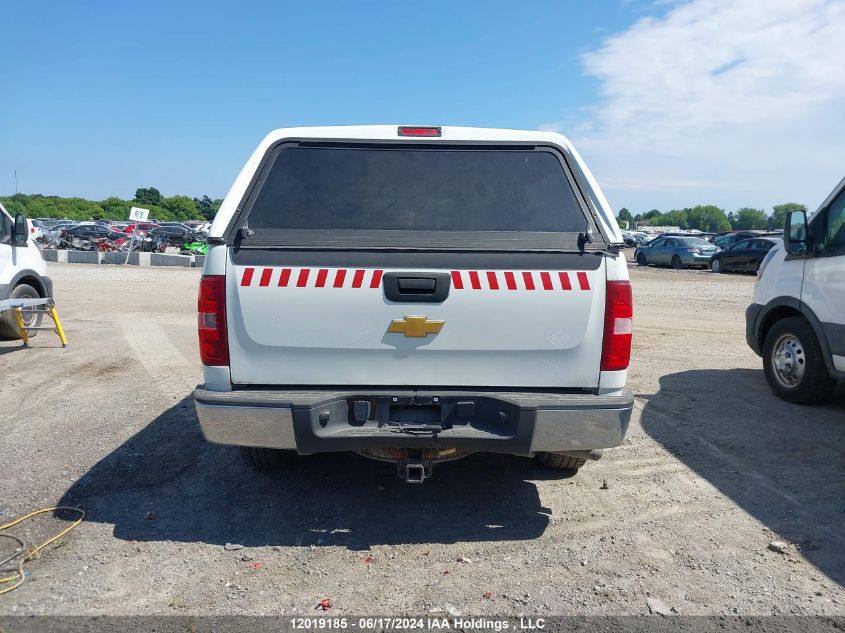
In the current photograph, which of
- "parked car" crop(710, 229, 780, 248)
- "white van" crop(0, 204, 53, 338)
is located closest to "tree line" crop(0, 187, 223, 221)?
"parked car" crop(710, 229, 780, 248)

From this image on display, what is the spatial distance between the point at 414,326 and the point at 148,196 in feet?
464

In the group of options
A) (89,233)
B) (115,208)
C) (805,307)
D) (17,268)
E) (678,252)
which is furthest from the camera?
(115,208)

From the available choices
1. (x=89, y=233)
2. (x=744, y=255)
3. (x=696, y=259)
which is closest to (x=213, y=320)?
(x=744, y=255)

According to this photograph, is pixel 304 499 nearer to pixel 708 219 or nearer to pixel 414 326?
pixel 414 326

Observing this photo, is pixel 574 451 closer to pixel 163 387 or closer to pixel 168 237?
pixel 163 387

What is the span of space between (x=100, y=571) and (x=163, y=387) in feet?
12.6

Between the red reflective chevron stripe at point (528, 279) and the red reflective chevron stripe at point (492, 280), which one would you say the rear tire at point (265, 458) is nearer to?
the red reflective chevron stripe at point (492, 280)

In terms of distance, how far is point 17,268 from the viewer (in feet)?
28.5

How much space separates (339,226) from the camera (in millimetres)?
3639

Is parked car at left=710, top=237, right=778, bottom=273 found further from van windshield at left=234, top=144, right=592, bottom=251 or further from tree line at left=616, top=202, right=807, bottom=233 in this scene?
tree line at left=616, top=202, right=807, bottom=233

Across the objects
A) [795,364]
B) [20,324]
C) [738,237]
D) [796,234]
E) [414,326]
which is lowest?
[20,324]

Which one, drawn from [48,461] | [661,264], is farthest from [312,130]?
[661,264]

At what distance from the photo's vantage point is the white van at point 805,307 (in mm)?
5684

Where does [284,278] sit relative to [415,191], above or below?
below
